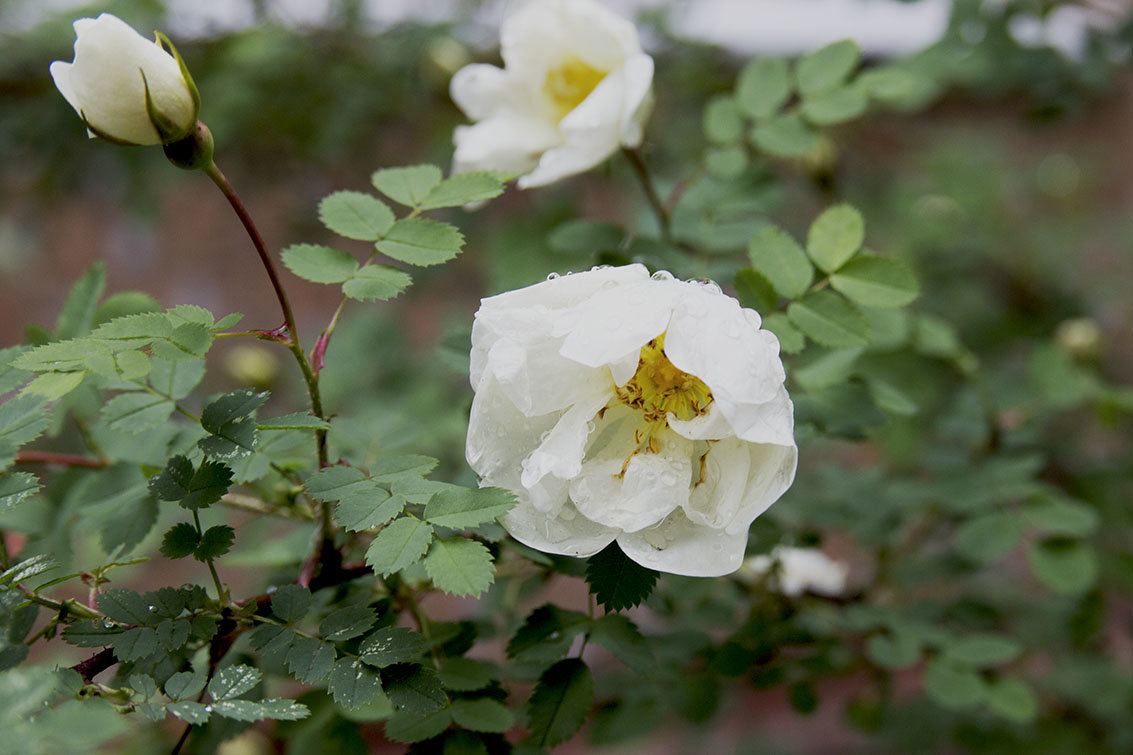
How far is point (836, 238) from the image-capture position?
0.64 meters

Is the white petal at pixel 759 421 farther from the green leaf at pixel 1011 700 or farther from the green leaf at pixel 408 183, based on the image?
the green leaf at pixel 1011 700

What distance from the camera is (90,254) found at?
234 cm

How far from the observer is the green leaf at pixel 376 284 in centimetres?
52

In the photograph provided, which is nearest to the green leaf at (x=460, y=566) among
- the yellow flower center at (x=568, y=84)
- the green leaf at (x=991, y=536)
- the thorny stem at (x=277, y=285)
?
the thorny stem at (x=277, y=285)

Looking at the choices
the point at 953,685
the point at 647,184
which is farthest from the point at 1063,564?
the point at 647,184

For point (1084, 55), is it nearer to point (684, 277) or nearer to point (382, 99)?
point (684, 277)

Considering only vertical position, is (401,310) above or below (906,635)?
below

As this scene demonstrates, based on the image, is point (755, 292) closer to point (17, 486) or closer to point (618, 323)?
point (618, 323)

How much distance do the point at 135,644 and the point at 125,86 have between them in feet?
0.97

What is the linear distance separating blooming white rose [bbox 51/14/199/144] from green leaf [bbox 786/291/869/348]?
409mm

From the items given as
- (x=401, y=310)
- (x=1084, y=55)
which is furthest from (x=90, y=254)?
(x=1084, y=55)

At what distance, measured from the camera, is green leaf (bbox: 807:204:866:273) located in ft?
2.07

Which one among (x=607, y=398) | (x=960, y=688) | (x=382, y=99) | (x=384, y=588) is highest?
(x=607, y=398)

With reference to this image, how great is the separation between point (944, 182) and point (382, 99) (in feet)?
3.68
